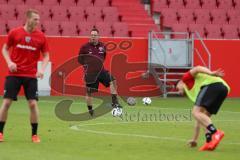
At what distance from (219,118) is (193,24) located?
13.1m

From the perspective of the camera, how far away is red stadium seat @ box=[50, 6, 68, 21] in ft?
97.8

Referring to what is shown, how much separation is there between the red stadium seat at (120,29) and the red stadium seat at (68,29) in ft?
5.39

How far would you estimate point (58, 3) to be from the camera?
30.5 metres

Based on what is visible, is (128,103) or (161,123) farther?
(128,103)

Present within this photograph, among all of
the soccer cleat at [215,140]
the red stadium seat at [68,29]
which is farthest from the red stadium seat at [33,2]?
the soccer cleat at [215,140]

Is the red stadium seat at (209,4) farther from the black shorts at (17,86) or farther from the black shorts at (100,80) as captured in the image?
the black shorts at (17,86)

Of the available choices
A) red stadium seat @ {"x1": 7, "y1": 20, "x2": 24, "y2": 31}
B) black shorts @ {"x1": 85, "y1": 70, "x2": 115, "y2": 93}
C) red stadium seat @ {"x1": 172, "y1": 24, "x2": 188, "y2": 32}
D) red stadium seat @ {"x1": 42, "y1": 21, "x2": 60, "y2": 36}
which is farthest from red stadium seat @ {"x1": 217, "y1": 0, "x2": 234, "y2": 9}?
black shorts @ {"x1": 85, "y1": 70, "x2": 115, "y2": 93}

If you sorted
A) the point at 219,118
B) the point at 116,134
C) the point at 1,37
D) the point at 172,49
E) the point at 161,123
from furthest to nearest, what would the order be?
the point at 172,49 → the point at 1,37 → the point at 219,118 → the point at 161,123 → the point at 116,134

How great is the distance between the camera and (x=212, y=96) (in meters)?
11.4

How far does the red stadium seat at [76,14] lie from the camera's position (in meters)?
30.0

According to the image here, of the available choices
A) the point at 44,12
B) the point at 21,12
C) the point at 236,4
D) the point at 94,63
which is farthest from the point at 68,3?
the point at 94,63

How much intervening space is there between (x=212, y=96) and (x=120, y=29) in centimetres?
1854

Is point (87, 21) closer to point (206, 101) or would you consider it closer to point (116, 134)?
point (116, 134)

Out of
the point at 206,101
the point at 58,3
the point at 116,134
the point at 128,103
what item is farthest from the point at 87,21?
the point at 206,101
